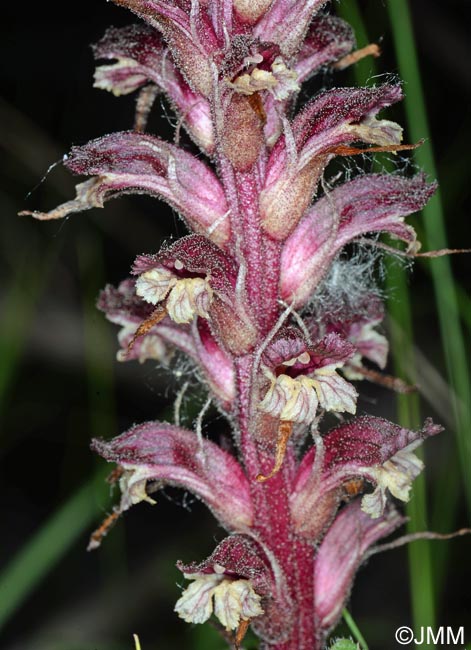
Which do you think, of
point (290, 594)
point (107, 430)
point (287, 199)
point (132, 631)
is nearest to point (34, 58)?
point (107, 430)

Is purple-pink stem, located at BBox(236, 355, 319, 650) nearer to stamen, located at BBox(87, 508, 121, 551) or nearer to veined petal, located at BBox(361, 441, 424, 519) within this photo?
veined petal, located at BBox(361, 441, 424, 519)

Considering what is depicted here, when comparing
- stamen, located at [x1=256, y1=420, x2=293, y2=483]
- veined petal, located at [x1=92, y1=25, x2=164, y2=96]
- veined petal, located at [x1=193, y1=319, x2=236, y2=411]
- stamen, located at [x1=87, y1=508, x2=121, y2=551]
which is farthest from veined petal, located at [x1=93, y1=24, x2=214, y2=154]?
stamen, located at [x1=87, y1=508, x2=121, y2=551]

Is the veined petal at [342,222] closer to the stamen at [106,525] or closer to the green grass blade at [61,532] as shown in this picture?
the stamen at [106,525]

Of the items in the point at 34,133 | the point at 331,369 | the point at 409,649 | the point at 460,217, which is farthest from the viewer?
the point at 34,133

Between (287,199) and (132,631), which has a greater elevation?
(287,199)

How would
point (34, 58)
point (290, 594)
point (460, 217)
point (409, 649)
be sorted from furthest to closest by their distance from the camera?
1. point (34, 58)
2. point (460, 217)
3. point (409, 649)
4. point (290, 594)

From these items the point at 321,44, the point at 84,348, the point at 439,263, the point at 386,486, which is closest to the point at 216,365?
the point at 386,486

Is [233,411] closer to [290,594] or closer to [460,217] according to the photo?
[290,594]
